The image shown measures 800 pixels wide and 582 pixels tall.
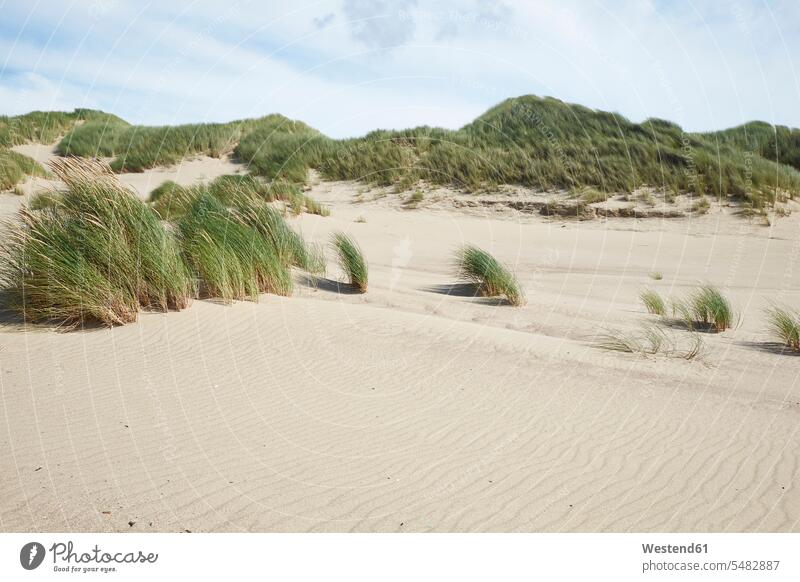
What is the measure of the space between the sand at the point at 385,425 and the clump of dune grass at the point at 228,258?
0.36 metres

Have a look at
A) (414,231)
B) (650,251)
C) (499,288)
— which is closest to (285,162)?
(414,231)

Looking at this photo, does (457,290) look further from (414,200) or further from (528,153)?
(528,153)

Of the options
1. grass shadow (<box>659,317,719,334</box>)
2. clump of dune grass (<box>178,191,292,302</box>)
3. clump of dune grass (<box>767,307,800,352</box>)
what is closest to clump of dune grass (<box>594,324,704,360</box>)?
grass shadow (<box>659,317,719,334</box>)

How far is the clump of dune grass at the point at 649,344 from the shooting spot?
690 cm

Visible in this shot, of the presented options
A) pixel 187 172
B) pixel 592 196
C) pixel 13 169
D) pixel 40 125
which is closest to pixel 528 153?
pixel 592 196

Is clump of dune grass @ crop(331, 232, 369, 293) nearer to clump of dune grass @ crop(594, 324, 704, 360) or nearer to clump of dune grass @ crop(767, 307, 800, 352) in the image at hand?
clump of dune grass @ crop(594, 324, 704, 360)

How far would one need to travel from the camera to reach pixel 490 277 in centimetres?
973

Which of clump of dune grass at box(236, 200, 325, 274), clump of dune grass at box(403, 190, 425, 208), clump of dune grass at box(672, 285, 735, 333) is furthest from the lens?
clump of dune grass at box(403, 190, 425, 208)

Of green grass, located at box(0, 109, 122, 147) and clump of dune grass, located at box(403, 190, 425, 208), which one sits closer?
clump of dune grass, located at box(403, 190, 425, 208)

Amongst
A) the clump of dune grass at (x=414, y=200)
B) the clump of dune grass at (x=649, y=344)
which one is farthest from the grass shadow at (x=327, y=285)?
the clump of dune grass at (x=414, y=200)

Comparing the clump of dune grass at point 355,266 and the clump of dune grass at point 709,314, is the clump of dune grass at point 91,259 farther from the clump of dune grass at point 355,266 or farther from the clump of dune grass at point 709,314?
the clump of dune grass at point 709,314

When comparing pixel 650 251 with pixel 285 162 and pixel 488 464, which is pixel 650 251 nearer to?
pixel 488 464

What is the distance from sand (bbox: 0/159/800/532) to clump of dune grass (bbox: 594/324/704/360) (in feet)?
0.61

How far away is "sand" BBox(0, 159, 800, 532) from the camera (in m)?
3.64
